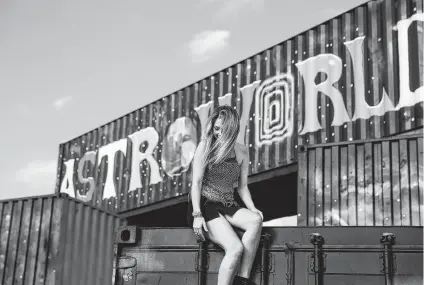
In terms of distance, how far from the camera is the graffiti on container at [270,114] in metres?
12.6

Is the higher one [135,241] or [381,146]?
[381,146]

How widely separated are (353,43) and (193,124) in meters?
5.13

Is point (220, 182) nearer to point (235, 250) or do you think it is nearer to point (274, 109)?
point (235, 250)

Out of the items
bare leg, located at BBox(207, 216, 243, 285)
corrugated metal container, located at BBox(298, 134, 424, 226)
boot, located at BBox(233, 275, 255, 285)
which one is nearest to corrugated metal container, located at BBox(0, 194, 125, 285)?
corrugated metal container, located at BBox(298, 134, 424, 226)

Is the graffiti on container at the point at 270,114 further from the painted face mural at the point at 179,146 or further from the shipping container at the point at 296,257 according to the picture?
the shipping container at the point at 296,257

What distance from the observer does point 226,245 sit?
18.0ft

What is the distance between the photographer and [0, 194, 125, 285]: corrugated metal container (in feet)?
46.2

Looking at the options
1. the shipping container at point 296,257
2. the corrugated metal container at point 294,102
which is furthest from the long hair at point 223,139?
the corrugated metal container at point 294,102

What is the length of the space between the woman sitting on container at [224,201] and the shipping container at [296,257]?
153 millimetres

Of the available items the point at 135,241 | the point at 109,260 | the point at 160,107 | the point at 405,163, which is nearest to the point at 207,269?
the point at 135,241

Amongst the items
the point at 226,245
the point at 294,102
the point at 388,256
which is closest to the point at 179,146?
the point at 294,102

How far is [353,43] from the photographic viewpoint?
13.3 metres

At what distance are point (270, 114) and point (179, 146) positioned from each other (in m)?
3.37

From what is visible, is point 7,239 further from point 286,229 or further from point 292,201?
point 286,229
